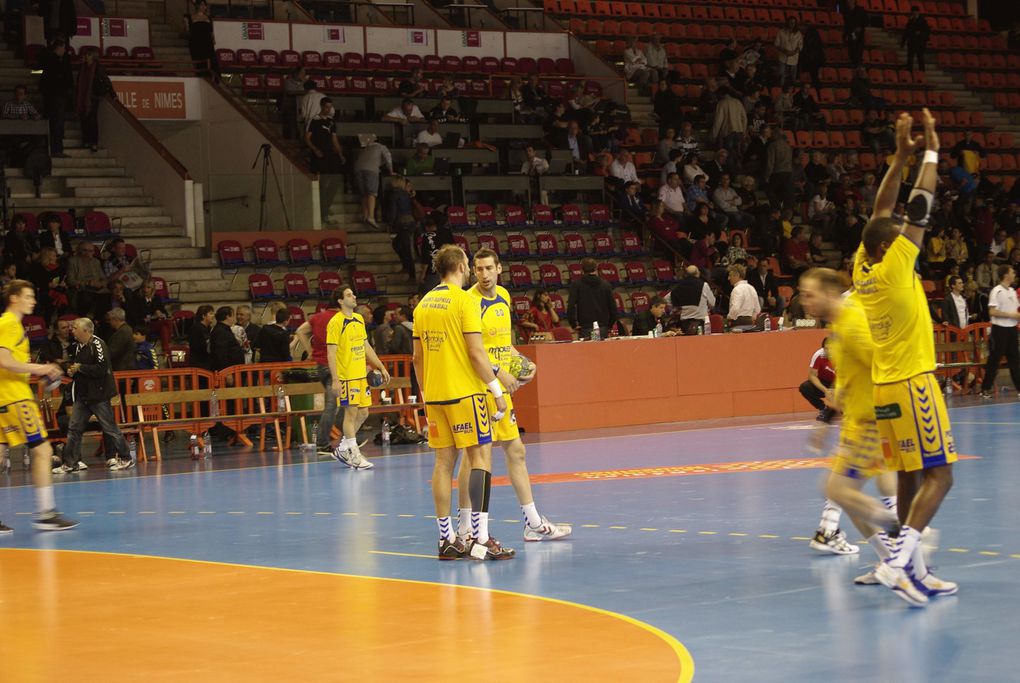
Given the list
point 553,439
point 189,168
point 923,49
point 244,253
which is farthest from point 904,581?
point 923,49

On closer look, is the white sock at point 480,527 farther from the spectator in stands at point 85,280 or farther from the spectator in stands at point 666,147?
the spectator in stands at point 666,147

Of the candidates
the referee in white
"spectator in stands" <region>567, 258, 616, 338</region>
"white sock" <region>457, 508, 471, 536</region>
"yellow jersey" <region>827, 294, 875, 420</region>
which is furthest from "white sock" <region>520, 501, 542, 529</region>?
the referee in white

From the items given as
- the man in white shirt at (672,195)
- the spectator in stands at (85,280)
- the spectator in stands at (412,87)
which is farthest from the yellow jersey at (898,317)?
the spectator in stands at (412,87)

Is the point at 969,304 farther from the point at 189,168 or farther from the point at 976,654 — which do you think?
the point at 976,654

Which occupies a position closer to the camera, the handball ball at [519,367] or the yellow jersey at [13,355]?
the handball ball at [519,367]

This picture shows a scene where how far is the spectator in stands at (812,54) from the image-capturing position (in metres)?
35.1

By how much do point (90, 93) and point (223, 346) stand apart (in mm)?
8972

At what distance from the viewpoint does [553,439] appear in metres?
19.2

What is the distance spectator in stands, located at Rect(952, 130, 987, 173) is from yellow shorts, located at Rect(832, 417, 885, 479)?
2694 centimetres

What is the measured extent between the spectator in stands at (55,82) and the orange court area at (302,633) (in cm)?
1820

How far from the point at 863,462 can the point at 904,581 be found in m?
0.68

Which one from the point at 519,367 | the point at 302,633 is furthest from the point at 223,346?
the point at 302,633

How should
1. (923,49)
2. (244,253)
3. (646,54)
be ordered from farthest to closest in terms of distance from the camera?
(923,49)
(646,54)
(244,253)

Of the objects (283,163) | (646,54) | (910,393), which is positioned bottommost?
(910,393)
